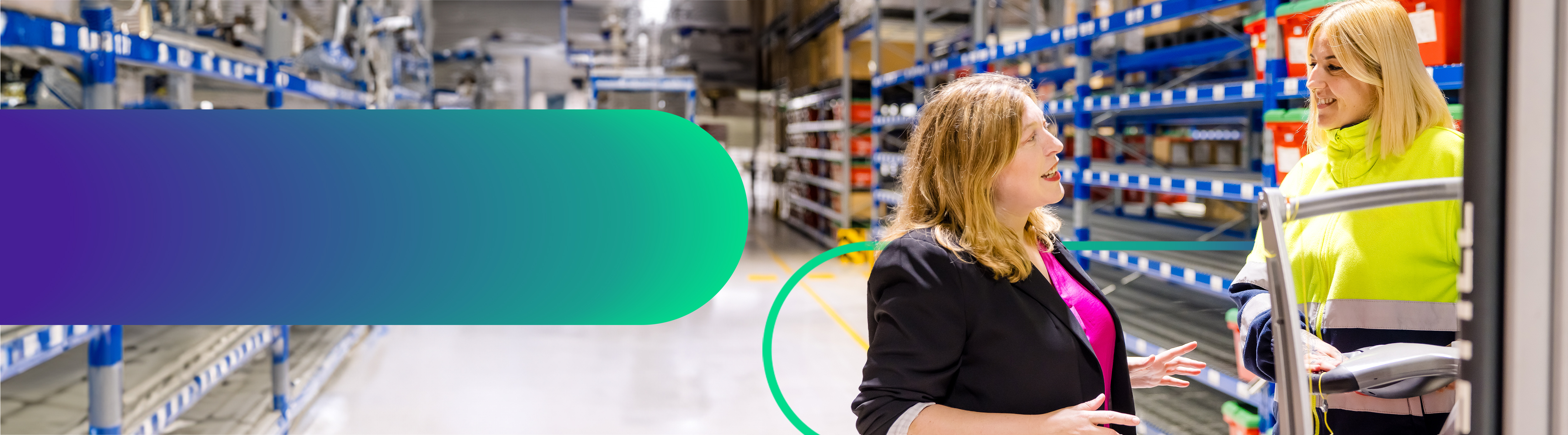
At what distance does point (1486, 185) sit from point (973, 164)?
568 millimetres

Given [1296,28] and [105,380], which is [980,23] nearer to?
[1296,28]

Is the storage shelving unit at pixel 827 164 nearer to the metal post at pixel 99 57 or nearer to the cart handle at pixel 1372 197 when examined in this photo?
the metal post at pixel 99 57

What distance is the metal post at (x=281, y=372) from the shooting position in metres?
3.76

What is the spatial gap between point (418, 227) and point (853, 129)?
906 cm

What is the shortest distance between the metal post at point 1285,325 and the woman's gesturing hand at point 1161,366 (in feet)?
1.29

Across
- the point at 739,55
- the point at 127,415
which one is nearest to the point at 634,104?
the point at 739,55

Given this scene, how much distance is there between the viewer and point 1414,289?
1484mm

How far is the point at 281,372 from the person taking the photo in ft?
12.7

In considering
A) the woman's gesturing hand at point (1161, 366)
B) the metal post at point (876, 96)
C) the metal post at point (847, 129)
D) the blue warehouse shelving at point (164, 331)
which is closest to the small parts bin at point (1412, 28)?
the woman's gesturing hand at point (1161, 366)

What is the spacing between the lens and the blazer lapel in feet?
4.20

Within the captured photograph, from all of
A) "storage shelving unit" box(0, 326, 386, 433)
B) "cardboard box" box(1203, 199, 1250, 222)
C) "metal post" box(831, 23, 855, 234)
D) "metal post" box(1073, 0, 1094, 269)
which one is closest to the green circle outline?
"storage shelving unit" box(0, 326, 386, 433)

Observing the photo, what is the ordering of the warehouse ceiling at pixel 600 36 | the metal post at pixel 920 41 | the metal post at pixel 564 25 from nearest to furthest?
the warehouse ceiling at pixel 600 36 → the metal post at pixel 564 25 → the metal post at pixel 920 41

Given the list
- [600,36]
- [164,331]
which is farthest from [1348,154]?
[600,36]

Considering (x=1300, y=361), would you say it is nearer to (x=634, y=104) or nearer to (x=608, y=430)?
(x=608, y=430)
